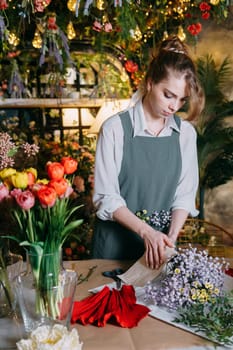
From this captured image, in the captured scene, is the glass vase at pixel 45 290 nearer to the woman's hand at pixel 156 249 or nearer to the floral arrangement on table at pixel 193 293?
the floral arrangement on table at pixel 193 293

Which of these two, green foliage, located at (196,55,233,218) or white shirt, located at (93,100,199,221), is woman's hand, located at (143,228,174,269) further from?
green foliage, located at (196,55,233,218)

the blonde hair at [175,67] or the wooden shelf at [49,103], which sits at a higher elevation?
the blonde hair at [175,67]

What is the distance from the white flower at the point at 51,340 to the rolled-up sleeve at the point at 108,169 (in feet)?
2.49

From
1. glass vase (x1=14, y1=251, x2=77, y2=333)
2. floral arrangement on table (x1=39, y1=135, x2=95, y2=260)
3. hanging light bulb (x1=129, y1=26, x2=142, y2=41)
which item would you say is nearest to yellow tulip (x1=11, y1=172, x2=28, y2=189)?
glass vase (x1=14, y1=251, x2=77, y2=333)

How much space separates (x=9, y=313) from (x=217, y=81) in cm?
388

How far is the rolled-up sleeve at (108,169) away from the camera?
A: 1.73 m

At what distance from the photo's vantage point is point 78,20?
4.20 metres

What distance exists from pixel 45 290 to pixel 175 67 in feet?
3.38

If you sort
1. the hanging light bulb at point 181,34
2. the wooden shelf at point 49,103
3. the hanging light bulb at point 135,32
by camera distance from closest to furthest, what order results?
1. the hanging light bulb at point 135,32
2. the hanging light bulb at point 181,34
3. the wooden shelf at point 49,103

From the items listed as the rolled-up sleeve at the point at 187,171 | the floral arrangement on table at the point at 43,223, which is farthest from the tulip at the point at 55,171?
the rolled-up sleeve at the point at 187,171

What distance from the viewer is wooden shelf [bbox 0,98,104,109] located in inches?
192

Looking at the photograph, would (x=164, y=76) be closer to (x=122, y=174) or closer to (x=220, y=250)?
(x=122, y=174)

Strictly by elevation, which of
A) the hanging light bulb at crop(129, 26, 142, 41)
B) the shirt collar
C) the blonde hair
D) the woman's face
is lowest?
the shirt collar

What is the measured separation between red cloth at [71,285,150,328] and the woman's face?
752mm
